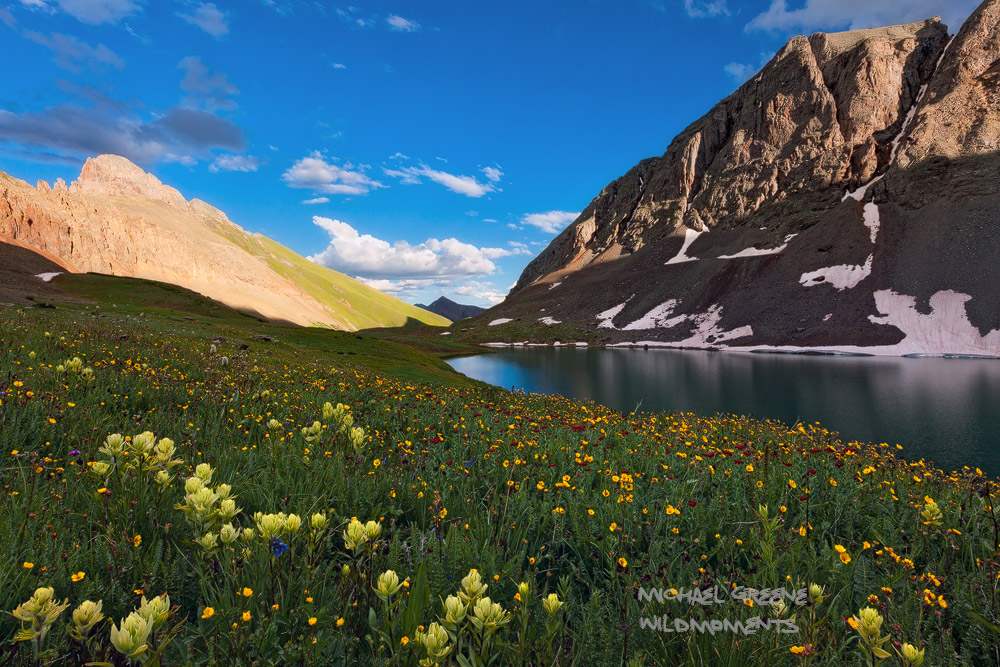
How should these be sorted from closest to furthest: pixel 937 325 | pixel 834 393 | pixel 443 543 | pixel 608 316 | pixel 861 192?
pixel 443 543, pixel 834 393, pixel 937 325, pixel 861 192, pixel 608 316

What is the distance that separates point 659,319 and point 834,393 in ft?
329

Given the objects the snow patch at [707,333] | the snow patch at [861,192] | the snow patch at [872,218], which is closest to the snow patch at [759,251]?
the snow patch at [872,218]

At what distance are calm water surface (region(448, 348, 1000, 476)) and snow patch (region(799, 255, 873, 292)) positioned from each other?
44.4m

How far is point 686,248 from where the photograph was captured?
178625mm

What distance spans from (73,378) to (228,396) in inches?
99.6

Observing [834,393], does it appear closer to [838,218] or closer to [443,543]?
Result: [443,543]

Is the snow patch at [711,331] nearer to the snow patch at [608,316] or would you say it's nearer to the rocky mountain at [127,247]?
the snow patch at [608,316]

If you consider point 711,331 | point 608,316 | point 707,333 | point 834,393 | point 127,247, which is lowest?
point 834,393

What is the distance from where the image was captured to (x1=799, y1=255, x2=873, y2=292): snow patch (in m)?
119

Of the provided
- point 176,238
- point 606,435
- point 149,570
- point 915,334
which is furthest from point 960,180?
point 176,238

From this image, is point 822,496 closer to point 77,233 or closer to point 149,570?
point 149,570

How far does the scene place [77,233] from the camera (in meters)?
127

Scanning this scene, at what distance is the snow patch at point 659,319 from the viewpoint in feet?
459

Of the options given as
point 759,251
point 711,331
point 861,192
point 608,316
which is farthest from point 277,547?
point 861,192
